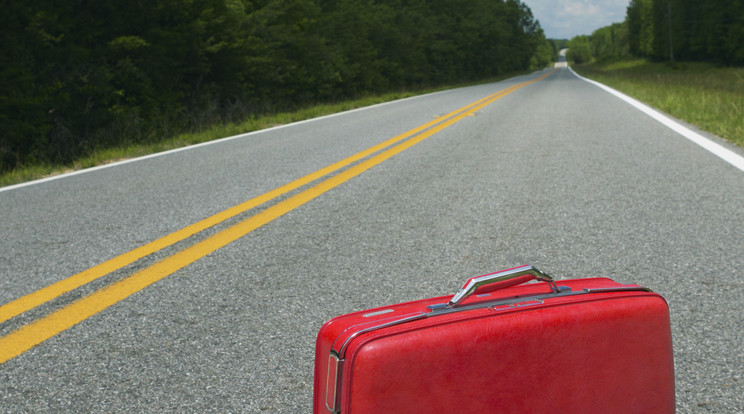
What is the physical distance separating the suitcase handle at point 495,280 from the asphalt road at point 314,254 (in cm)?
68

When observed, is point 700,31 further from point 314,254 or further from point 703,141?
point 314,254

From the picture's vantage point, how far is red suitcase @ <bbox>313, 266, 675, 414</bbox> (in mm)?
1151

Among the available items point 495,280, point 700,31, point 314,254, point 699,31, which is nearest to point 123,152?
point 314,254

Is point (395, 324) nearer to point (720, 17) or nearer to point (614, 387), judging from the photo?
point (614, 387)

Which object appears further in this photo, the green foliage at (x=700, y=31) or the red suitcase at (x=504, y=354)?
the green foliage at (x=700, y=31)

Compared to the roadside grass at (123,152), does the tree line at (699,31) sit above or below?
above

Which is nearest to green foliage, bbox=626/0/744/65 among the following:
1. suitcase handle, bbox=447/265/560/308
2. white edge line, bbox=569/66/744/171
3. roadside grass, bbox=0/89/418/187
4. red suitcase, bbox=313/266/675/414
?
white edge line, bbox=569/66/744/171

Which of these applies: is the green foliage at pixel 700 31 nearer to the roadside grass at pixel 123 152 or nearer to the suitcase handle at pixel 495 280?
the roadside grass at pixel 123 152

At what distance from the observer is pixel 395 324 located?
47.5 inches

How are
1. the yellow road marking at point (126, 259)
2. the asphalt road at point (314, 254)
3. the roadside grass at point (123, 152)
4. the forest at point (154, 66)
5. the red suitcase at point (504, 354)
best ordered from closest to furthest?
the red suitcase at point (504, 354) → the asphalt road at point (314, 254) → the yellow road marking at point (126, 259) → the roadside grass at point (123, 152) → the forest at point (154, 66)

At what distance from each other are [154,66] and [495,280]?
14125 mm

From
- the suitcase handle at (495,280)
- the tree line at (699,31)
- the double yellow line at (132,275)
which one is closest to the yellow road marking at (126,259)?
the double yellow line at (132,275)

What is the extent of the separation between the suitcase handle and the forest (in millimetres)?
8481

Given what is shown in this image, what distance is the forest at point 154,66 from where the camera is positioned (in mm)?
10219
